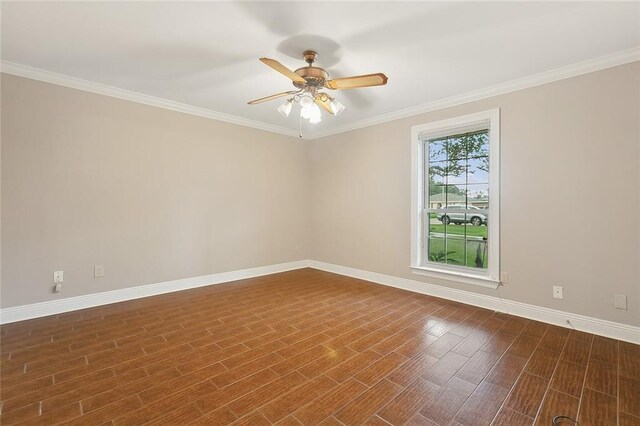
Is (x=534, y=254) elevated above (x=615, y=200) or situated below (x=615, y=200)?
below

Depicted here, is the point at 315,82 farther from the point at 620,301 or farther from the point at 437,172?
the point at 620,301

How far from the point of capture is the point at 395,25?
2129 millimetres

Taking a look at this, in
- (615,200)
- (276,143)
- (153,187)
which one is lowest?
(615,200)

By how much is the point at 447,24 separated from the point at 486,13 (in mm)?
251

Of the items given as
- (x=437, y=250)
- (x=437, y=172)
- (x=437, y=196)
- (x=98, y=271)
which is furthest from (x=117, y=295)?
(x=437, y=172)

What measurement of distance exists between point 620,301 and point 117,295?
203 inches

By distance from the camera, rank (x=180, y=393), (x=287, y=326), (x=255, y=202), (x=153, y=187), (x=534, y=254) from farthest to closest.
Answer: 1. (x=255, y=202)
2. (x=153, y=187)
3. (x=534, y=254)
4. (x=287, y=326)
5. (x=180, y=393)

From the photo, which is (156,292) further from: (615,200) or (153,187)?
(615,200)

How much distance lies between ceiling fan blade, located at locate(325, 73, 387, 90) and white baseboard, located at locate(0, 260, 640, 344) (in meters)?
2.66

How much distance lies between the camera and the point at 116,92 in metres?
3.36

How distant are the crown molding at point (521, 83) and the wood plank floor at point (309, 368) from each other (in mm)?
2444

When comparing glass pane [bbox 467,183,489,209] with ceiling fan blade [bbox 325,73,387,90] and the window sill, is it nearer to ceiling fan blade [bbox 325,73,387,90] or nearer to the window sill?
the window sill

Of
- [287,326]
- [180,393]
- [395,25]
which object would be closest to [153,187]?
[287,326]

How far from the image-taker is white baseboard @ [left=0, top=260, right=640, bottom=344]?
2.60 metres
